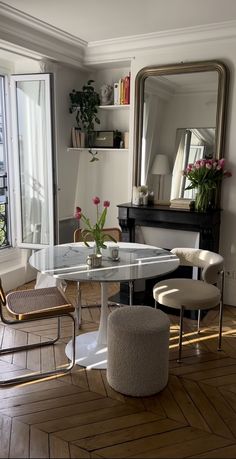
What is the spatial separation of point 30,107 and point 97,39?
919 millimetres

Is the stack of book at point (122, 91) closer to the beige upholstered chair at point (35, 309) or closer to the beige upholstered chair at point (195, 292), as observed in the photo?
the beige upholstered chair at point (195, 292)

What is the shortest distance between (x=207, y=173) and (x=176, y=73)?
986 millimetres

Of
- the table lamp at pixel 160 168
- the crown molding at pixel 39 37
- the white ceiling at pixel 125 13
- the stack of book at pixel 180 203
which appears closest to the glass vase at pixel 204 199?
the stack of book at pixel 180 203

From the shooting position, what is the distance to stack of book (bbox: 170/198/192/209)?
3643mm

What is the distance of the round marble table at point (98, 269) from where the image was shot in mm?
2338

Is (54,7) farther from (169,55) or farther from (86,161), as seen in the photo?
(86,161)

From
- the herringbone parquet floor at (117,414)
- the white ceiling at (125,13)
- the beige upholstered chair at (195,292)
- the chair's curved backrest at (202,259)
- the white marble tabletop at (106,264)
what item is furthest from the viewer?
the white ceiling at (125,13)

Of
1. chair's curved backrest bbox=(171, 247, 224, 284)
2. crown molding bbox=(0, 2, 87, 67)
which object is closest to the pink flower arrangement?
chair's curved backrest bbox=(171, 247, 224, 284)

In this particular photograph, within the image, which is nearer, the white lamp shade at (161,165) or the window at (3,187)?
the white lamp shade at (161,165)

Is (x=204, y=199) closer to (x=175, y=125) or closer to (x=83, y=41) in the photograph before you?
(x=175, y=125)

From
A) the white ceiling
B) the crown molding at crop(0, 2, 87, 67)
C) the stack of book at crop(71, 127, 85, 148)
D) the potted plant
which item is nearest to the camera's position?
the white ceiling

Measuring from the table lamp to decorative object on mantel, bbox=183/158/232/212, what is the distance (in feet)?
0.92

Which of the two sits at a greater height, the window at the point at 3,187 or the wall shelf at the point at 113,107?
the wall shelf at the point at 113,107

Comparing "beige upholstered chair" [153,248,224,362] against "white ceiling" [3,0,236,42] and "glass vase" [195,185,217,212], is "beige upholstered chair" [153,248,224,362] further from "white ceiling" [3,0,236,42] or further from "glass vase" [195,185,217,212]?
"white ceiling" [3,0,236,42]
